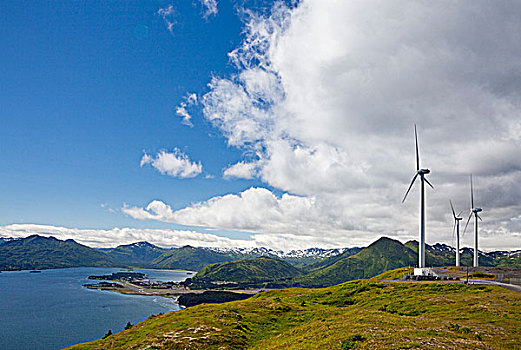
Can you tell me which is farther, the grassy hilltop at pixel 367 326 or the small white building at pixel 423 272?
the small white building at pixel 423 272

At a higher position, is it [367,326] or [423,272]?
[367,326]

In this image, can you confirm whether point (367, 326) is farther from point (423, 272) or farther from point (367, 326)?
point (423, 272)

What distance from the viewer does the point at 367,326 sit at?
45688 mm

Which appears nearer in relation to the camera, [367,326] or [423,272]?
[367,326]

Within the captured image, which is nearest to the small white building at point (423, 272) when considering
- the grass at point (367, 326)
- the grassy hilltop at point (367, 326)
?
the grass at point (367, 326)

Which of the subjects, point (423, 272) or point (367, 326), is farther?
point (423, 272)

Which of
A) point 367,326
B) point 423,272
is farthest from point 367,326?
point 423,272

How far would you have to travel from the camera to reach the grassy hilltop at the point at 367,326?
38.5 metres

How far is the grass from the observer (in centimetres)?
3853

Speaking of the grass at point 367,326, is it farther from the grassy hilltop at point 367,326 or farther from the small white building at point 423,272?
the small white building at point 423,272

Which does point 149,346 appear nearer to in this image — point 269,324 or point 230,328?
point 230,328

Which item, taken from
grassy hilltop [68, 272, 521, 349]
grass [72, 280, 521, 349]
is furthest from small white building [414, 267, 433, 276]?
grassy hilltop [68, 272, 521, 349]

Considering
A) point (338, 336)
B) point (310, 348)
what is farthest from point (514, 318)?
point (310, 348)

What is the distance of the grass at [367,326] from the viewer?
38.5 meters
